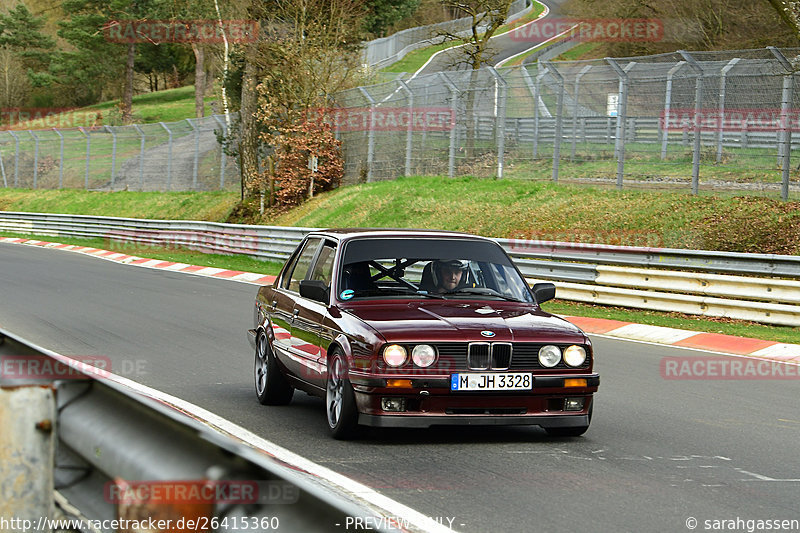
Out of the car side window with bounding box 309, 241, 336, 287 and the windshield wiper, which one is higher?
the car side window with bounding box 309, 241, 336, 287

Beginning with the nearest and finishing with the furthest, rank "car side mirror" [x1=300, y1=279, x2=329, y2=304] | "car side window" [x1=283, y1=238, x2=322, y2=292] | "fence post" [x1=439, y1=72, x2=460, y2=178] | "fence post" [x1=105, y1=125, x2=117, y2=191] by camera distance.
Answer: "car side mirror" [x1=300, y1=279, x2=329, y2=304] → "car side window" [x1=283, y1=238, x2=322, y2=292] → "fence post" [x1=439, y1=72, x2=460, y2=178] → "fence post" [x1=105, y1=125, x2=117, y2=191]

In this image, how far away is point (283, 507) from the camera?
99.8 inches

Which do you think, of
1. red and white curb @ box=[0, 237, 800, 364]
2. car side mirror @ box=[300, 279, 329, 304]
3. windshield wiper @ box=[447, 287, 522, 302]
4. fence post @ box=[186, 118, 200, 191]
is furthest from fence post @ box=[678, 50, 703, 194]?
fence post @ box=[186, 118, 200, 191]

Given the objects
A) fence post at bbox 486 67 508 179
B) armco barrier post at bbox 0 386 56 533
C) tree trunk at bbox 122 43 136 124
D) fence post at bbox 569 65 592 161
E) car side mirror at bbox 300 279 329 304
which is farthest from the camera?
tree trunk at bbox 122 43 136 124

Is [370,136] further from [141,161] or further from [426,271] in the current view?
[426,271]

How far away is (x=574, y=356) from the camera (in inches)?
311

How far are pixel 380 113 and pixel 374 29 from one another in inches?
1581

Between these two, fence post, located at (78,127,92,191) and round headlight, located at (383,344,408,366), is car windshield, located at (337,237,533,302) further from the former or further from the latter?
fence post, located at (78,127,92,191)

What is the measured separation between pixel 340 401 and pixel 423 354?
2.38 ft

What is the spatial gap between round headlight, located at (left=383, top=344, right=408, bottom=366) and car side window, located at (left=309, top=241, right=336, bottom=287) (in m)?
1.44

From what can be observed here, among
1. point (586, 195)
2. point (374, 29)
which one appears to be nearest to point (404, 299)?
point (586, 195)

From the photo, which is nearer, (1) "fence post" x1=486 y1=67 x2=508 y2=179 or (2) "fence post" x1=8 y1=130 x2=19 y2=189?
(1) "fence post" x1=486 y1=67 x2=508 y2=179

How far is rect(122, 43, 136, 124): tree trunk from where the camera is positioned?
8569cm

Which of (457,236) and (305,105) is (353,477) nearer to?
(457,236)
